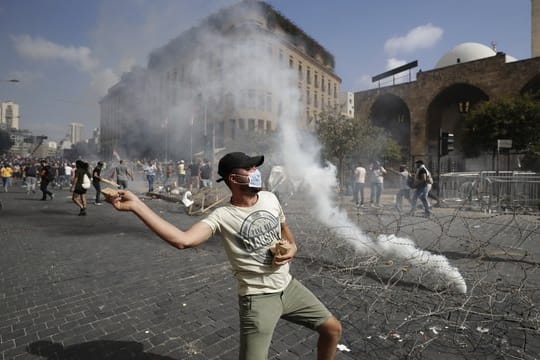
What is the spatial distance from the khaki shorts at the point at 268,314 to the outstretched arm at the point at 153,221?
0.42m

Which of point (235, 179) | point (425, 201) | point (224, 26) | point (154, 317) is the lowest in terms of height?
point (154, 317)

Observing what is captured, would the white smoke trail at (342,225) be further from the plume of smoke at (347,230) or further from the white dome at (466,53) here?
the white dome at (466,53)

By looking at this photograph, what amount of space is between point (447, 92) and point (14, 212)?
3048 cm

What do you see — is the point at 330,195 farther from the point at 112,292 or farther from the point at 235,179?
the point at 235,179

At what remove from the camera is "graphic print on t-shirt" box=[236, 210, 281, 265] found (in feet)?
5.65

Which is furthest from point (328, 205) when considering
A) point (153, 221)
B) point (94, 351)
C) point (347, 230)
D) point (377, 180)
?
point (153, 221)

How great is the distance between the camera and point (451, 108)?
30125 millimetres

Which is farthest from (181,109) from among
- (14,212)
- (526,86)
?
(526,86)

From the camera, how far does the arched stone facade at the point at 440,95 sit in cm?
Result: 2455

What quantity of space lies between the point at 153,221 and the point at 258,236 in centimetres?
52

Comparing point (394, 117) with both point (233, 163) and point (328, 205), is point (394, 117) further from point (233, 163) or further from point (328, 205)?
point (233, 163)

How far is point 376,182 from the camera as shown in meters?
11.5

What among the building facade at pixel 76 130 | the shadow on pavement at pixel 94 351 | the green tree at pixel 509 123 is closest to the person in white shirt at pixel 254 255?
the shadow on pavement at pixel 94 351

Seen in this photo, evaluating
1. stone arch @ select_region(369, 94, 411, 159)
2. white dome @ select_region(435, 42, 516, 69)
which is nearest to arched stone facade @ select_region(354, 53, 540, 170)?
stone arch @ select_region(369, 94, 411, 159)
